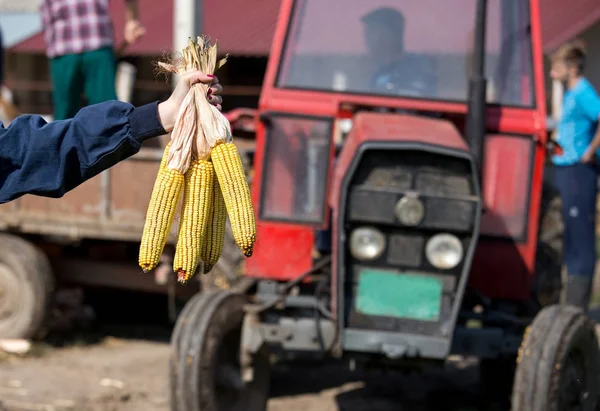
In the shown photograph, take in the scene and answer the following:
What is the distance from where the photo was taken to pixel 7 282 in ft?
26.7

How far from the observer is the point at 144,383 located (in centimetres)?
737

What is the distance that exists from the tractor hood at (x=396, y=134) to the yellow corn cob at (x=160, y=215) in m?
2.24

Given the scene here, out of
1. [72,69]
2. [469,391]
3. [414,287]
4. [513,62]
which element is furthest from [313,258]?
[72,69]

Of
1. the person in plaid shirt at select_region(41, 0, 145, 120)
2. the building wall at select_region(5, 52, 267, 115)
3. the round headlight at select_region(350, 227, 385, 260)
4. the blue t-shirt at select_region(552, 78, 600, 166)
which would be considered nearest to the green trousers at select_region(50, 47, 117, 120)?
the person in plaid shirt at select_region(41, 0, 145, 120)

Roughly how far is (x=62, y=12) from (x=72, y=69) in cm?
43

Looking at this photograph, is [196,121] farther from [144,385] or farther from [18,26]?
[18,26]

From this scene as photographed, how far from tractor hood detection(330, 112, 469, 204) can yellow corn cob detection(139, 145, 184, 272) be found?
7.33ft

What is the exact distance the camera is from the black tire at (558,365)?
5137mm

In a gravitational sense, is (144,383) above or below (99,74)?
below

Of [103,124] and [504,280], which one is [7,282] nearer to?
[504,280]

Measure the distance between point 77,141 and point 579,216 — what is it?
16.8 feet

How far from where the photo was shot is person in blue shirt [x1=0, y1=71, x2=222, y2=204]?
3.13 metres

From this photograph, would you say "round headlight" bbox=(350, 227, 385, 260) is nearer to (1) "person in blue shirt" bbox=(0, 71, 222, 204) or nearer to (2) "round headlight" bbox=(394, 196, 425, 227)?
(2) "round headlight" bbox=(394, 196, 425, 227)

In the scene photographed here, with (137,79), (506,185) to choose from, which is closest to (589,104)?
(506,185)
